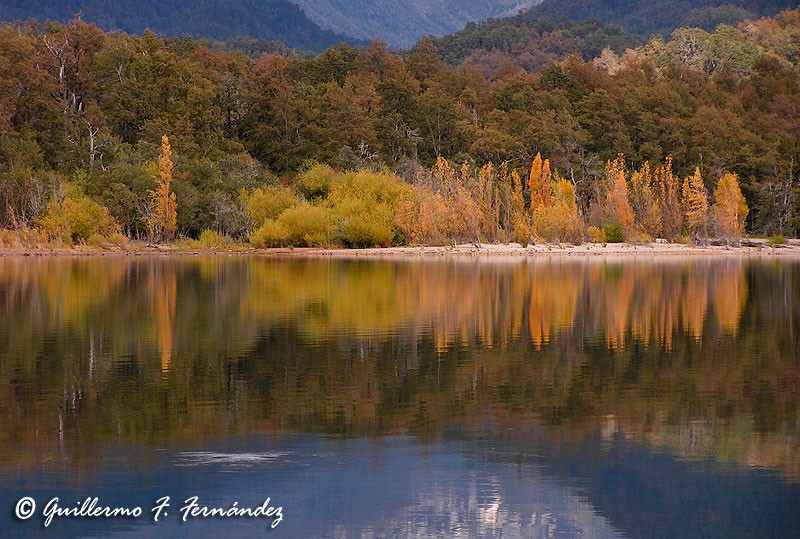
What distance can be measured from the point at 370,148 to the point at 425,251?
999 inches

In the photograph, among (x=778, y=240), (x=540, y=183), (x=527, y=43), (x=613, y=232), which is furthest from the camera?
(x=527, y=43)

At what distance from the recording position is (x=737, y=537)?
926cm

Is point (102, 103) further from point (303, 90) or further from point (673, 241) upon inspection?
point (673, 241)

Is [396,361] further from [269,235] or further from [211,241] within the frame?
[211,241]

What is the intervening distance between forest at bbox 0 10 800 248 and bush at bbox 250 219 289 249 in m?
0.15

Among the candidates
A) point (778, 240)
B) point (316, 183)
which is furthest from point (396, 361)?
point (778, 240)

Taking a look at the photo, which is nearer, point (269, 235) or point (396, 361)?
point (396, 361)

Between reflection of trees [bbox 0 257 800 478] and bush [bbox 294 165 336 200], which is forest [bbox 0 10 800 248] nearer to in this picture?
bush [bbox 294 165 336 200]

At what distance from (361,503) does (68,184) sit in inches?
2169

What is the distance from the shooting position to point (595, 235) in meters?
62.6

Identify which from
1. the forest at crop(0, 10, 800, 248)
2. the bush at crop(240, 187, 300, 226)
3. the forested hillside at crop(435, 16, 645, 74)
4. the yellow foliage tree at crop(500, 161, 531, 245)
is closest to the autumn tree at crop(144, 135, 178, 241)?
the forest at crop(0, 10, 800, 248)

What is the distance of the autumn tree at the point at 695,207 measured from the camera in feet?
212

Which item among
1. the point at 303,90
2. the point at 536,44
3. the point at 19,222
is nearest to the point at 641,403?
the point at 19,222

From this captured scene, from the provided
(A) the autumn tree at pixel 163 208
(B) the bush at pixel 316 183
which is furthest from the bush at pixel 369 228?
(A) the autumn tree at pixel 163 208
